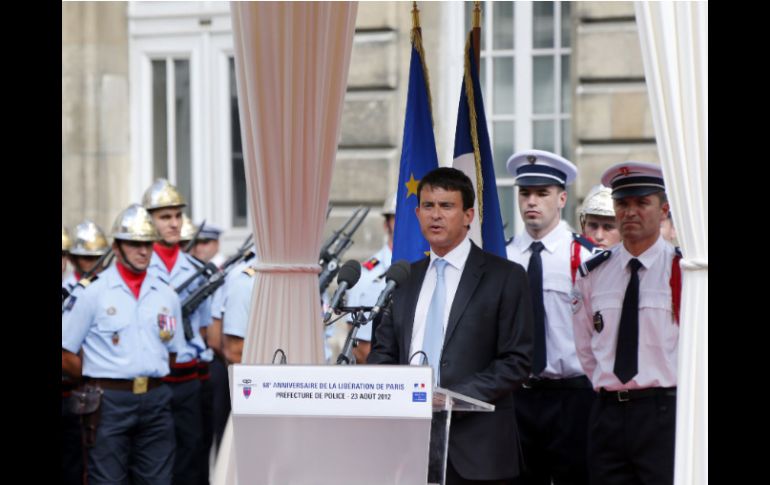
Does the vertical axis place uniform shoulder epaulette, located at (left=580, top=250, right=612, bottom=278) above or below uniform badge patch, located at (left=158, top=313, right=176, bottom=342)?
above

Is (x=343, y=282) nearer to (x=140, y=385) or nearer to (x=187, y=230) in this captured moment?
(x=140, y=385)

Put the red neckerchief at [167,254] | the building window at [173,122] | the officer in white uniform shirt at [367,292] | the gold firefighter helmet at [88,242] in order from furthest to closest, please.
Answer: the building window at [173,122] → the gold firefighter helmet at [88,242] → the red neckerchief at [167,254] → the officer in white uniform shirt at [367,292]

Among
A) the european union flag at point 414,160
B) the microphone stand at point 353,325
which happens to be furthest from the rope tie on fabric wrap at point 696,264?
the european union flag at point 414,160

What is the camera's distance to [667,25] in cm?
459

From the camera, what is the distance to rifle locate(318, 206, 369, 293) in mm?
9150

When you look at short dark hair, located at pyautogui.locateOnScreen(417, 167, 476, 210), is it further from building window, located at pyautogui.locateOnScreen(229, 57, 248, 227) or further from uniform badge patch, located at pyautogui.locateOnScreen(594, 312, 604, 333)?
building window, located at pyautogui.locateOnScreen(229, 57, 248, 227)

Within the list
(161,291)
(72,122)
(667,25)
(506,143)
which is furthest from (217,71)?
(667,25)

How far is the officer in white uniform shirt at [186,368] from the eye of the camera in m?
9.34

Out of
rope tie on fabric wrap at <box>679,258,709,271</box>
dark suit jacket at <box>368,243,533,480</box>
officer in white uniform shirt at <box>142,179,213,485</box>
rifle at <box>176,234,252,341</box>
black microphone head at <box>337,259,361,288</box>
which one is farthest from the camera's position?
rifle at <box>176,234,252,341</box>

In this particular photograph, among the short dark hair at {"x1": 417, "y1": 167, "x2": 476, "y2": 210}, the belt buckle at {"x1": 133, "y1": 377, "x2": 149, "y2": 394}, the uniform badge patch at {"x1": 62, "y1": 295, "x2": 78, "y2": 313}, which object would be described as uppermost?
the short dark hair at {"x1": 417, "y1": 167, "x2": 476, "y2": 210}

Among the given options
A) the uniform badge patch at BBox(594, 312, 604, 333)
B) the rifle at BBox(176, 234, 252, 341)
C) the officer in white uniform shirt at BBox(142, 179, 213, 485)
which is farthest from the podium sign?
the rifle at BBox(176, 234, 252, 341)

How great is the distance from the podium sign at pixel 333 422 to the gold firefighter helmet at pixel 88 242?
640cm

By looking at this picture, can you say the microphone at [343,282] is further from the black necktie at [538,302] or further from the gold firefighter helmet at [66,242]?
the gold firefighter helmet at [66,242]
